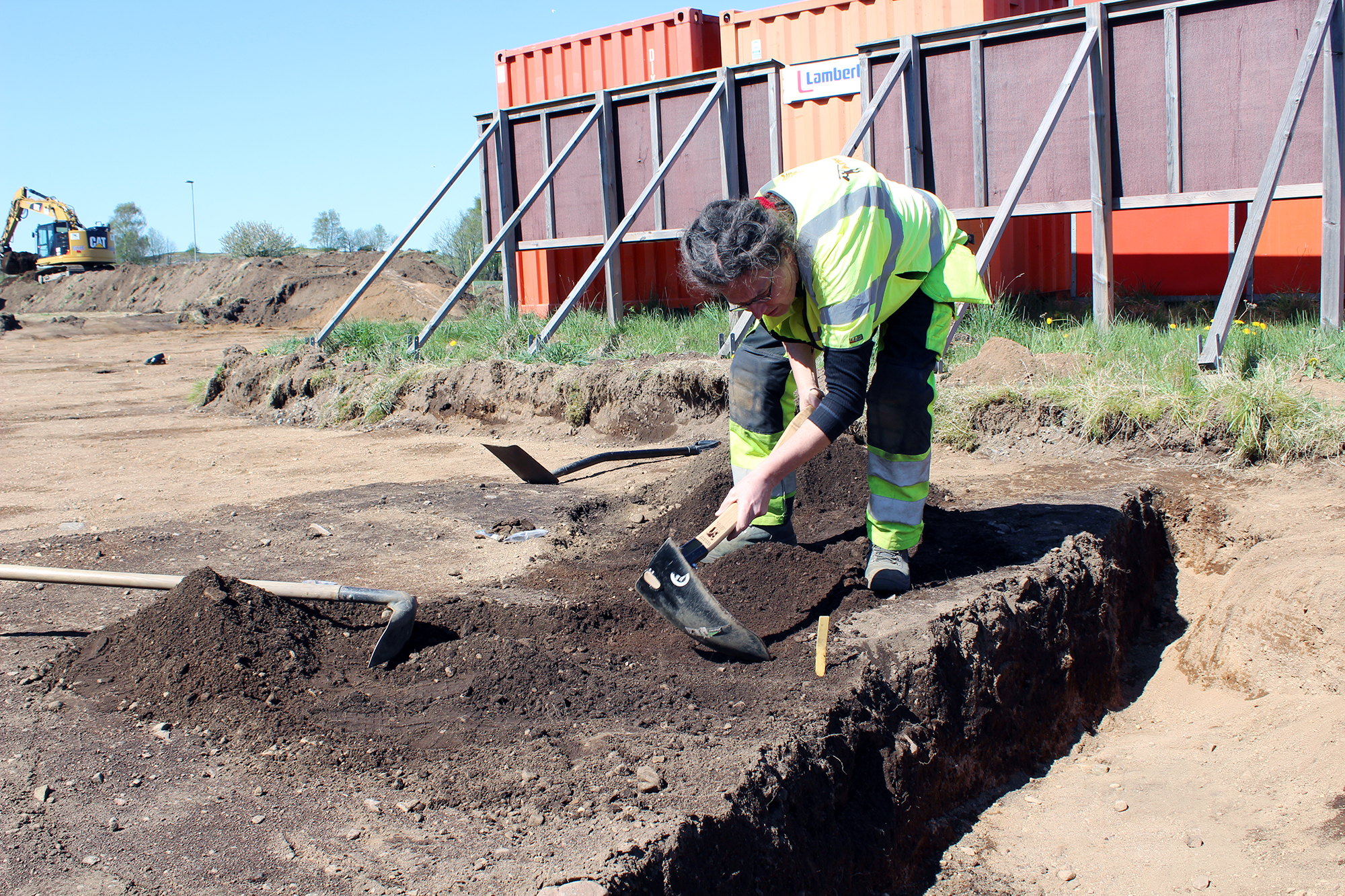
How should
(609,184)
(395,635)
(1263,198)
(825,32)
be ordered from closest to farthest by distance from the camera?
1. (395,635)
2. (1263,198)
3. (609,184)
4. (825,32)

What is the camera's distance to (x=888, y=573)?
125 inches

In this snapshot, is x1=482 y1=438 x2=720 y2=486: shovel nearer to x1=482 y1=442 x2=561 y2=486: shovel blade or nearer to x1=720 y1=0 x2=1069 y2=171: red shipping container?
x1=482 y1=442 x2=561 y2=486: shovel blade

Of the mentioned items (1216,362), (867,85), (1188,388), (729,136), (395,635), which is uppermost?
(867,85)

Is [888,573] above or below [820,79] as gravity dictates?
below

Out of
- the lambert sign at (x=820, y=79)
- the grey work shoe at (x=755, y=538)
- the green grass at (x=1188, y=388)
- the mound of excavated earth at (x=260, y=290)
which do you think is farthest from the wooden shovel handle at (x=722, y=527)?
the mound of excavated earth at (x=260, y=290)

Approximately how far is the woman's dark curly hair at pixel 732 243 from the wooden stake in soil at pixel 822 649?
97 cm

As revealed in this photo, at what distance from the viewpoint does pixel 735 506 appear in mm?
2686

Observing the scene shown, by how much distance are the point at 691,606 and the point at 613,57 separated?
31.0 feet

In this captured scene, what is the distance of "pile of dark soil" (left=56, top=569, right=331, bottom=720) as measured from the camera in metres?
2.53

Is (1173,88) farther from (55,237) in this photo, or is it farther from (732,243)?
(55,237)

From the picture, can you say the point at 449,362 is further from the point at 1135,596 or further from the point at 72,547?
the point at 1135,596

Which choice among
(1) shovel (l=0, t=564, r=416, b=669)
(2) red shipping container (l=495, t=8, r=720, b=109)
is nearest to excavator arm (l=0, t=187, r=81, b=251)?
(2) red shipping container (l=495, t=8, r=720, b=109)

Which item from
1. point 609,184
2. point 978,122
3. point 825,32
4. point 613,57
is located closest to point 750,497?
point 978,122

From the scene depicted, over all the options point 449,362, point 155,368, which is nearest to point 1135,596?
point 449,362
